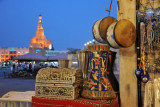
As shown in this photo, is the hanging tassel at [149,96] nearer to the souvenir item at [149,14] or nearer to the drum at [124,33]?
the drum at [124,33]

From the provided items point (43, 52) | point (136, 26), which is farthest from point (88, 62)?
point (43, 52)

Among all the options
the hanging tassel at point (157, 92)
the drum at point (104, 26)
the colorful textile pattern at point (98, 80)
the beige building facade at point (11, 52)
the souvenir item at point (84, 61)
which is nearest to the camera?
the hanging tassel at point (157, 92)

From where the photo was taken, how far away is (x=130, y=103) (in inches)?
86.9

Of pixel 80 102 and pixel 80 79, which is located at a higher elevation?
pixel 80 79

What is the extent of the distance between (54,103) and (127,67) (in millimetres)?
1012

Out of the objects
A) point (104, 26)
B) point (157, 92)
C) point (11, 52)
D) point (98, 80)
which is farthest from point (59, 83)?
point (11, 52)

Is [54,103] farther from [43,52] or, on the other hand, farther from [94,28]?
[43,52]

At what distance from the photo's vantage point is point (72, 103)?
203 centimetres

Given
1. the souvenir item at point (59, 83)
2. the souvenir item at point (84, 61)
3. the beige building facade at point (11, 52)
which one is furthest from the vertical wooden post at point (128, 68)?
the beige building facade at point (11, 52)

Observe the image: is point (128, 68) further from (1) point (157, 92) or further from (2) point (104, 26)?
(2) point (104, 26)

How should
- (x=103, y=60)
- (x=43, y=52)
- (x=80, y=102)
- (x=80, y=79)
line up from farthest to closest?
(x=43, y=52)
(x=80, y=79)
(x=103, y=60)
(x=80, y=102)

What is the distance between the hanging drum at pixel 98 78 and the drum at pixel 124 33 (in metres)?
0.27

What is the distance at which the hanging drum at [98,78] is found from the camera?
2.04 metres

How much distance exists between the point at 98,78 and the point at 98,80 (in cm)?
2
